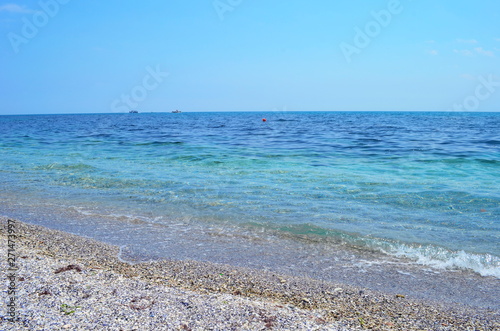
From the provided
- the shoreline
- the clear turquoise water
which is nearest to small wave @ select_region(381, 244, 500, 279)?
the clear turquoise water

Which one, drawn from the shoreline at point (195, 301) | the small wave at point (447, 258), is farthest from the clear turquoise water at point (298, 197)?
the shoreline at point (195, 301)

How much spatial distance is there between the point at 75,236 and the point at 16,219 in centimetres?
227

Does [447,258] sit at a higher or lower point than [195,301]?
lower

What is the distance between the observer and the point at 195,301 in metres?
4.62

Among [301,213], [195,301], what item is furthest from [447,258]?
[195,301]

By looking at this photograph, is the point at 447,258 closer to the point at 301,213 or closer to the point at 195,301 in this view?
the point at 301,213

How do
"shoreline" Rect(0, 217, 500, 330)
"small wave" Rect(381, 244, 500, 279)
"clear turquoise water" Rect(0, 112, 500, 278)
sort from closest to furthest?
"shoreline" Rect(0, 217, 500, 330) < "small wave" Rect(381, 244, 500, 279) < "clear turquoise water" Rect(0, 112, 500, 278)

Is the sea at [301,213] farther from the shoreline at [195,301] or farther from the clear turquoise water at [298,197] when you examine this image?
the shoreline at [195,301]

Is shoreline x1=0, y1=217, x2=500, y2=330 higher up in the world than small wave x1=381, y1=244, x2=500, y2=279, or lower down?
higher up

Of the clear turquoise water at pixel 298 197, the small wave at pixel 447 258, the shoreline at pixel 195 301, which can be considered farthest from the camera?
the clear turquoise water at pixel 298 197

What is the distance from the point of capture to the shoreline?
4.07 metres

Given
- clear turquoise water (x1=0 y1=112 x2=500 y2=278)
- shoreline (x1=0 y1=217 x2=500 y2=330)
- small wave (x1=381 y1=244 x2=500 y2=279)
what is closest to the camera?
shoreline (x1=0 y1=217 x2=500 y2=330)

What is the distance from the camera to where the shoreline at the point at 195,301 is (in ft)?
13.3

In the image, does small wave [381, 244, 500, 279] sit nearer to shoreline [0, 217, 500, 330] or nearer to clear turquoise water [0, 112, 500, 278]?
clear turquoise water [0, 112, 500, 278]
